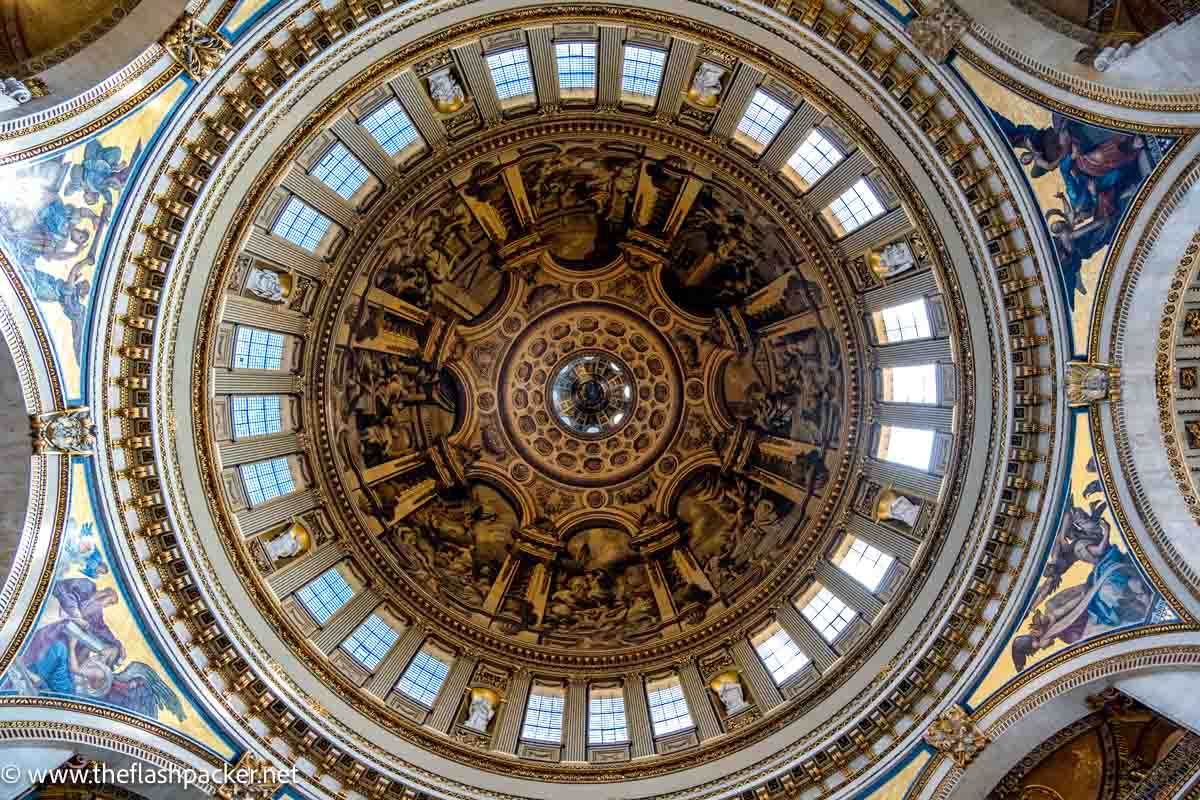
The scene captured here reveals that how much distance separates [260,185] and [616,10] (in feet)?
34.2

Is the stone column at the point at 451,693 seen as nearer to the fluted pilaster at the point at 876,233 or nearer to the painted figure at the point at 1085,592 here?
the painted figure at the point at 1085,592

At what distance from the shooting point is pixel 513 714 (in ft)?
76.8

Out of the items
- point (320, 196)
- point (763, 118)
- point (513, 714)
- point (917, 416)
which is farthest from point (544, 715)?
point (763, 118)

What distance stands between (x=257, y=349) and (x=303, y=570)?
704 centimetres

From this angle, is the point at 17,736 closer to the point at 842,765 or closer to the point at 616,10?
the point at 842,765

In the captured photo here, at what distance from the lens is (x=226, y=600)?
65.1 feet

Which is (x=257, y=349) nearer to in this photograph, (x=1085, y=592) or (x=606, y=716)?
(x=606, y=716)

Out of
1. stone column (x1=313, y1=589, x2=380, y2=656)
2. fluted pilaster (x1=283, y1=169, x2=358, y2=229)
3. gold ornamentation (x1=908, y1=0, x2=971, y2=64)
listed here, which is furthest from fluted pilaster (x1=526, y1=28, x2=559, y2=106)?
stone column (x1=313, y1=589, x2=380, y2=656)

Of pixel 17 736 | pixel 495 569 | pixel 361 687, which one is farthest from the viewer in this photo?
pixel 495 569

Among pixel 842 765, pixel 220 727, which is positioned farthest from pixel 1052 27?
pixel 220 727

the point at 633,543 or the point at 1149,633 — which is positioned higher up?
the point at 633,543

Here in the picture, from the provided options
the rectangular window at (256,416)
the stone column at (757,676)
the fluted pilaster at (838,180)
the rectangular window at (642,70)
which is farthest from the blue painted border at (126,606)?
the fluted pilaster at (838,180)

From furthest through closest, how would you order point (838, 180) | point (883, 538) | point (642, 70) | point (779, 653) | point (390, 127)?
point (779, 653), point (883, 538), point (390, 127), point (838, 180), point (642, 70)

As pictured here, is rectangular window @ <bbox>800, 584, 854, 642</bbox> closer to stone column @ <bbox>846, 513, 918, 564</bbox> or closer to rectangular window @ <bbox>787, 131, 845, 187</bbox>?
stone column @ <bbox>846, 513, 918, 564</bbox>
